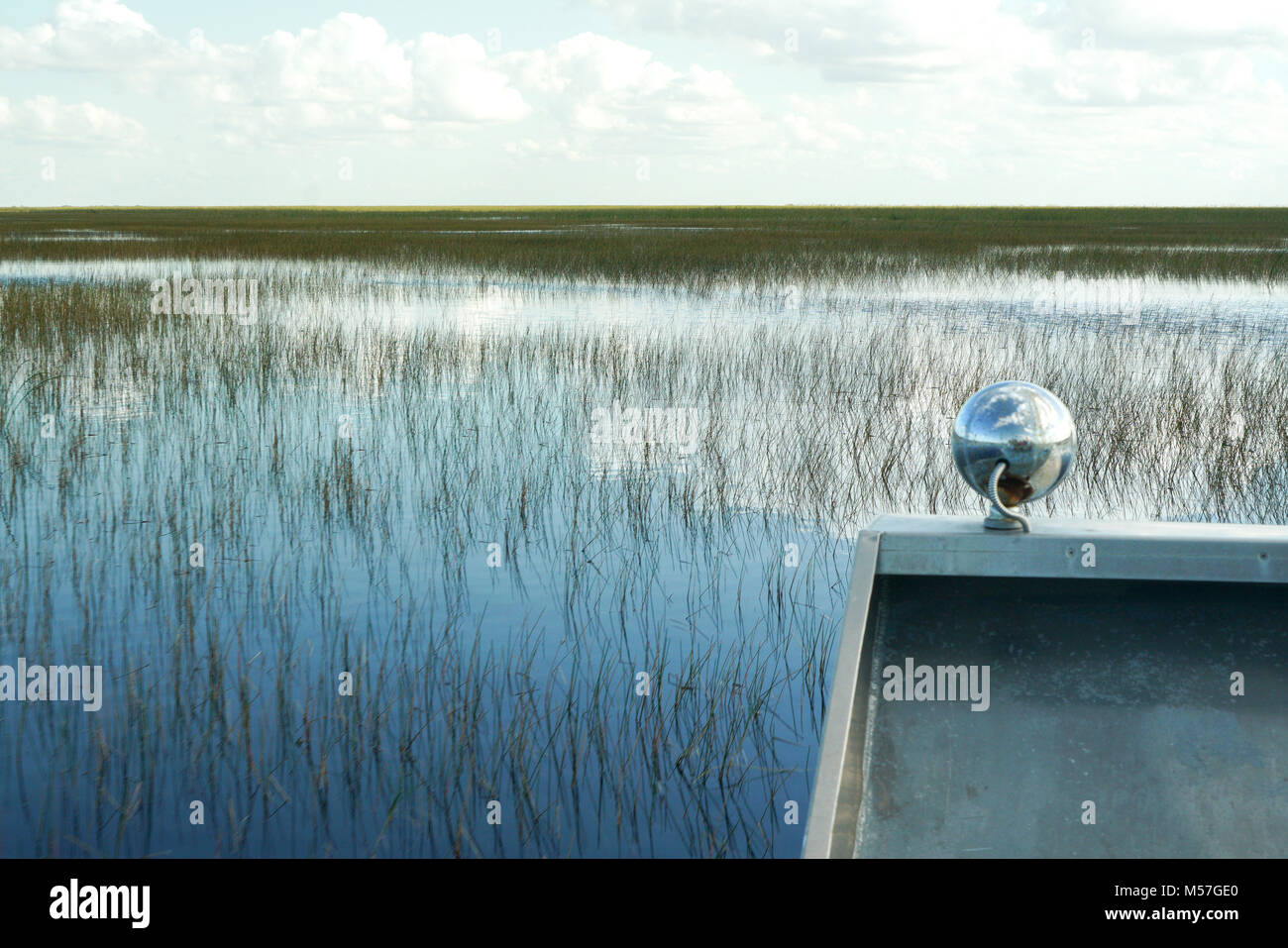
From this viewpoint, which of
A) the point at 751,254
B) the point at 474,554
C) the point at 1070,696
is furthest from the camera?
the point at 751,254

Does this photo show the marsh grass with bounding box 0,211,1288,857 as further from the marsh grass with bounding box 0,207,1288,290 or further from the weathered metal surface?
the marsh grass with bounding box 0,207,1288,290

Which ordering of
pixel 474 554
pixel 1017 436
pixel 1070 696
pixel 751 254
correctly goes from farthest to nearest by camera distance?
Answer: 1. pixel 751 254
2. pixel 474 554
3. pixel 1070 696
4. pixel 1017 436

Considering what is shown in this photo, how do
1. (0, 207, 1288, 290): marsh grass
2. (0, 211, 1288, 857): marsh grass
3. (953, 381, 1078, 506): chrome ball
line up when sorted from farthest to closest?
1. (0, 207, 1288, 290): marsh grass
2. (0, 211, 1288, 857): marsh grass
3. (953, 381, 1078, 506): chrome ball

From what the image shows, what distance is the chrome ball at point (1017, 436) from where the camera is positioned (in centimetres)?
264

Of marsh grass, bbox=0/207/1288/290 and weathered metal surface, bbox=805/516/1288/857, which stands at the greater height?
marsh grass, bbox=0/207/1288/290

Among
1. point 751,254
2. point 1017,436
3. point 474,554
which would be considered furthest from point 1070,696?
point 751,254

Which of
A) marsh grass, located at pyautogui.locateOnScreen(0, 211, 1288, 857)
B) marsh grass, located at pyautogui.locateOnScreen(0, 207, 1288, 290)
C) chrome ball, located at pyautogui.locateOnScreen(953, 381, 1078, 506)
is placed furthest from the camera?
marsh grass, located at pyautogui.locateOnScreen(0, 207, 1288, 290)

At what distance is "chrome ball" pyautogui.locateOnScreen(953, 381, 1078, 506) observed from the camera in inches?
104

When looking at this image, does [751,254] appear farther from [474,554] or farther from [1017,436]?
[1017,436]

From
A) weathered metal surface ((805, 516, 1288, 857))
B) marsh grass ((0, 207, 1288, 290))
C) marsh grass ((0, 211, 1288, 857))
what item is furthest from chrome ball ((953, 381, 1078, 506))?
marsh grass ((0, 207, 1288, 290))

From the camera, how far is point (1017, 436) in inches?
104

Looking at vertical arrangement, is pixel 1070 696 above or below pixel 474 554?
above

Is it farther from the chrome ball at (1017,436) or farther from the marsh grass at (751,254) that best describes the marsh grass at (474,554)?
the marsh grass at (751,254)

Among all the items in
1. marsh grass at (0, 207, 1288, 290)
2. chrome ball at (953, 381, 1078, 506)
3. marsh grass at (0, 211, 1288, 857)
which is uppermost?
marsh grass at (0, 207, 1288, 290)
